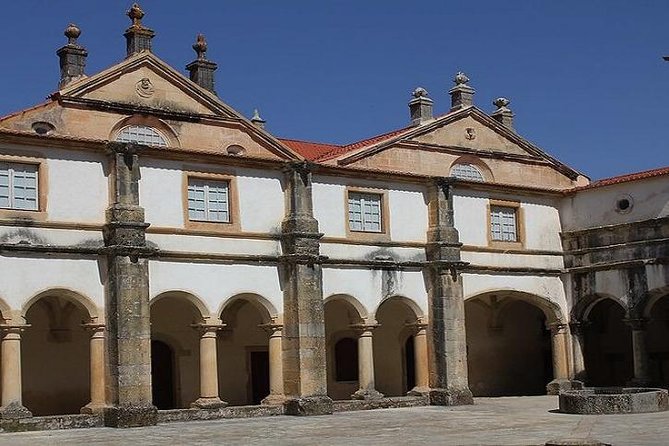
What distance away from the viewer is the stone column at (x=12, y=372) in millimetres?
21453

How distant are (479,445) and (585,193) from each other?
1605 centimetres

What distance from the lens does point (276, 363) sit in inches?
1000

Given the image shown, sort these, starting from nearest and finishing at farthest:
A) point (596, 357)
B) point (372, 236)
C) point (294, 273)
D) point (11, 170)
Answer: point (11, 170)
point (294, 273)
point (372, 236)
point (596, 357)

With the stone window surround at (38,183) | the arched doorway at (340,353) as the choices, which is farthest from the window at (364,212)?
the stone window surround at (38,183)

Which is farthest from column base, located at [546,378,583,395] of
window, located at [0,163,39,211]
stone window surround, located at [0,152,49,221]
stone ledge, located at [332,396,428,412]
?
window, located at [0,163,39,211]

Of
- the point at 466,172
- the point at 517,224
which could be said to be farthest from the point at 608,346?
the point at 466,172

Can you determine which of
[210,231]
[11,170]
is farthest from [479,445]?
[11,170]

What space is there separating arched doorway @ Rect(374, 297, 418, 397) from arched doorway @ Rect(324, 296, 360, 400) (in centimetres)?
75

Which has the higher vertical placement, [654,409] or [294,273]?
[294,273]

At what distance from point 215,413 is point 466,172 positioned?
1149 cm

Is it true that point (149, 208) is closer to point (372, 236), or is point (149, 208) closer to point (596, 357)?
point (372, 236)

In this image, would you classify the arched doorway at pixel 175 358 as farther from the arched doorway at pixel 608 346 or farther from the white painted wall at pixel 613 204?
the arched doorway at pixel 608 346

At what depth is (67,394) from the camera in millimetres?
25812

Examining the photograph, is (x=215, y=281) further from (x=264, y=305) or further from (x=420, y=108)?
(x=420, y=108)
